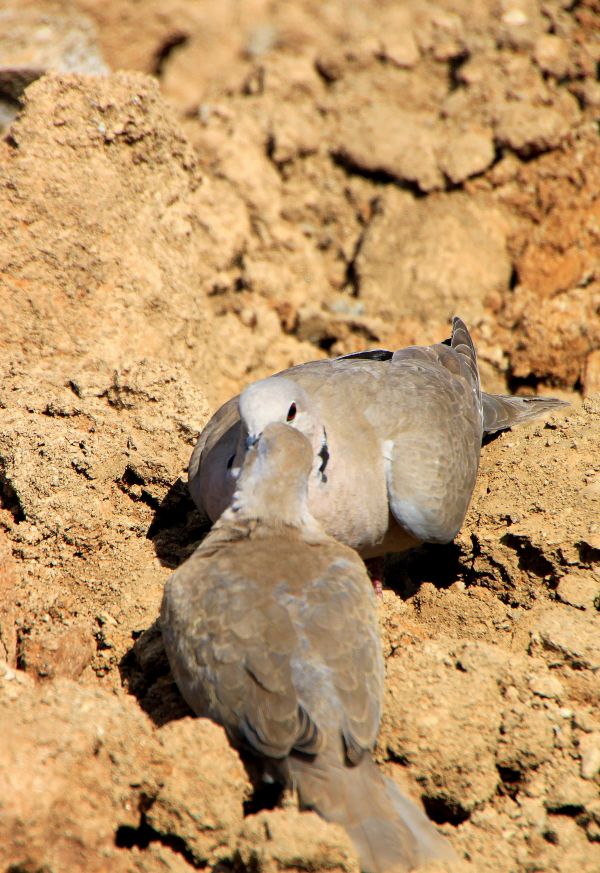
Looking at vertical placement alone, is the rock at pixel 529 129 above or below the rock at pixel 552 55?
below

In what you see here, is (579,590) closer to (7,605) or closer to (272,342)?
(7,605)

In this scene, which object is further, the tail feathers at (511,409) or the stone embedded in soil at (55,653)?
the tail feathers at (511,409)

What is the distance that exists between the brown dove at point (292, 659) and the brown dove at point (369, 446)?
37 cm

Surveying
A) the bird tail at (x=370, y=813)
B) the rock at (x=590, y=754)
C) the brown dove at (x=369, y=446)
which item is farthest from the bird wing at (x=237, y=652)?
the rock at (x=590, y=754)

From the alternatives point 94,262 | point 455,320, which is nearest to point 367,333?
point 455,320

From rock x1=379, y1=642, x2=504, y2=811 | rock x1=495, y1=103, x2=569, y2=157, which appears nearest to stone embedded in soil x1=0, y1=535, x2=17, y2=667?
rock x1=379, y1=642, x2=504, y2=811

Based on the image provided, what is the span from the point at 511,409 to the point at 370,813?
3023 mm

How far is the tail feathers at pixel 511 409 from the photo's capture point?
5.60 m

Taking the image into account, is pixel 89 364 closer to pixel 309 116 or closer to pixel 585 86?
pixel 309 116

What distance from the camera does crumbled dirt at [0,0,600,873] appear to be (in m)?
3.38

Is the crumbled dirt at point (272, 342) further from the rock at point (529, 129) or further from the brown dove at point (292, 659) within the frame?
the brown dove at point (292, 659)

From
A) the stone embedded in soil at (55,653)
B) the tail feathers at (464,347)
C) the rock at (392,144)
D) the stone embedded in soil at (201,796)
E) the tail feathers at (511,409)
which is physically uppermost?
the rock at (392,144)

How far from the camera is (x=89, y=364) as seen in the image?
545 cm

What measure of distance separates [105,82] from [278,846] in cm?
464
